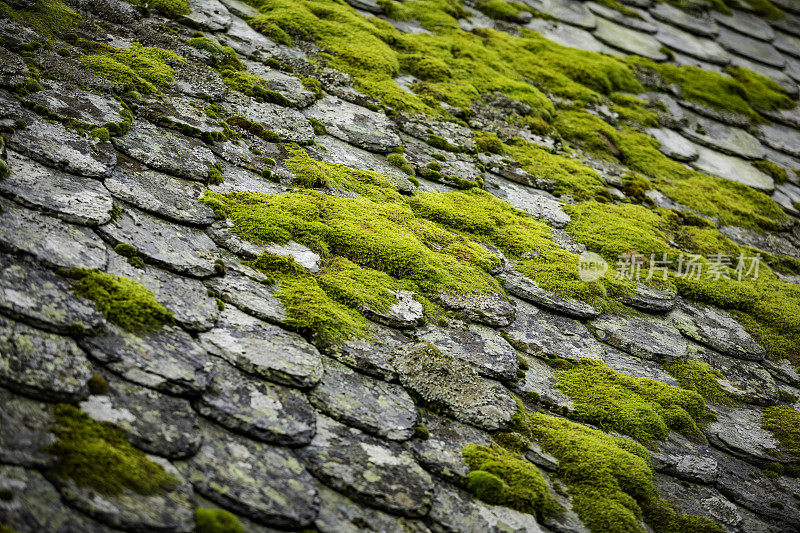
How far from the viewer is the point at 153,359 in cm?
322

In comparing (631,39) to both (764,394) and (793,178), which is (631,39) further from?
(764,394)

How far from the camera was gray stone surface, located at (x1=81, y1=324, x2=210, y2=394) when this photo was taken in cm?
311

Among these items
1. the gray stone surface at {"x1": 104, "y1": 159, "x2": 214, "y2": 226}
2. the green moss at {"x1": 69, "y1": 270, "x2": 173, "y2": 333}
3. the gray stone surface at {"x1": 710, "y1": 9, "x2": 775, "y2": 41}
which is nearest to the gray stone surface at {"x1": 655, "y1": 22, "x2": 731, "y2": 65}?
the gray stone surface at {"x1": 710, "y1": 9, "x2": 775, "y2": 41}

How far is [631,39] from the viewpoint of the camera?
12.2 metres

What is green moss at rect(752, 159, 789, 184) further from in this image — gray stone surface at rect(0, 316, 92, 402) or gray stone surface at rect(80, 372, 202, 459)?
gray stone surface at rect(0, 316, 92, 402)

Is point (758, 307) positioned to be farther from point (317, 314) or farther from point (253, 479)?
point (253, 479)

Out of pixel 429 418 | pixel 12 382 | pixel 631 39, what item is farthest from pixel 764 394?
pixel 631 39

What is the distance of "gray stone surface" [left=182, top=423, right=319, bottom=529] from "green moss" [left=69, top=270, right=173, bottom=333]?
845mm

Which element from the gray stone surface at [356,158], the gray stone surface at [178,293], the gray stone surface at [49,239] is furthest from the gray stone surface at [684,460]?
the gray stone surface at [49,239]

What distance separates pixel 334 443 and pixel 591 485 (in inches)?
84.5

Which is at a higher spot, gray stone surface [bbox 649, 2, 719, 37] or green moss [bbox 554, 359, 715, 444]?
gray stone surface [bbox 649, 2, 719, 37]

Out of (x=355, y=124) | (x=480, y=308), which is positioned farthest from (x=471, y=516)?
(x=355, y=124)

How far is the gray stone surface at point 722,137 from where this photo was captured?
10.1 meters

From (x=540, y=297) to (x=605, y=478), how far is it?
1954 millimetres
